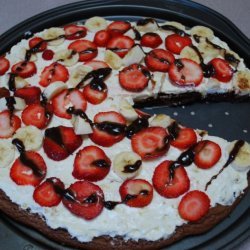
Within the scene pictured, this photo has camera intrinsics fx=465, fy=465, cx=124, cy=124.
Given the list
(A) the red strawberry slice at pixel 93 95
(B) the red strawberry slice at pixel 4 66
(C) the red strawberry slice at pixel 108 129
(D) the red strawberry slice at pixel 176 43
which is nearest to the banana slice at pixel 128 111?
(C) the red strawberry slice at pixel 108 129

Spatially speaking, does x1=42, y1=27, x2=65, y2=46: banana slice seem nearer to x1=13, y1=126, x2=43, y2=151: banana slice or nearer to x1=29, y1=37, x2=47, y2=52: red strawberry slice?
x1=29, y1=37, x2=47, y2=52: red strawberry slice

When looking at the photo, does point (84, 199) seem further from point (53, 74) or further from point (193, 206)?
point (53, 74)

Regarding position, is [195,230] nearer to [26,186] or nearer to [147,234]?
[147,234]

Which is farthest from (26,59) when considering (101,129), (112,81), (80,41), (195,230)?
(195,230)

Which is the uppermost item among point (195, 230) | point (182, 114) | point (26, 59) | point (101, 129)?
point (182, 114)

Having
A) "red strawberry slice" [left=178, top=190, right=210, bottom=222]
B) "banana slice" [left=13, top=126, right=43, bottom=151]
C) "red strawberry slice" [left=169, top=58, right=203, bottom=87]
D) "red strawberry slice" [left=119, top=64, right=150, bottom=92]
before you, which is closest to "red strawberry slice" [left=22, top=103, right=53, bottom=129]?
"banana slice" [left=13, top=126, right=43, bottom=151]

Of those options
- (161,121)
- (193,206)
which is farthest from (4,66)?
(193,206)
